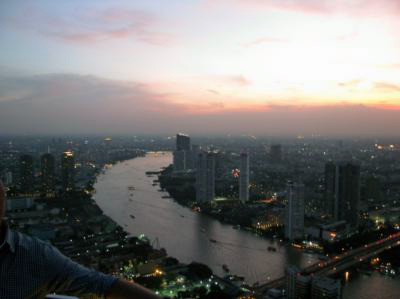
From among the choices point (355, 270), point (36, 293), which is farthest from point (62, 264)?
point (355, 270)

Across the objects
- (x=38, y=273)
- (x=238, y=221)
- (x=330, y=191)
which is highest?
(x=38, y=273)

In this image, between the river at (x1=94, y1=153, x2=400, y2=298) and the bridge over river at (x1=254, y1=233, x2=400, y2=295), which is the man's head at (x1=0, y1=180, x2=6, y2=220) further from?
the river at (x1=94, y1=153, x2=400, y2=298)

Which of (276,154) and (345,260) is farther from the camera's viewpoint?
(276,154)

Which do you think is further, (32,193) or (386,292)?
(32,193)

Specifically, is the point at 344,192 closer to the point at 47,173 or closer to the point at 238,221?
the point at 238,221

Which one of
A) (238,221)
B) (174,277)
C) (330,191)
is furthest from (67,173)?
(174,277)

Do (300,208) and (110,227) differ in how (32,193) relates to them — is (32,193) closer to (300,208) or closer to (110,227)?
(110,227)

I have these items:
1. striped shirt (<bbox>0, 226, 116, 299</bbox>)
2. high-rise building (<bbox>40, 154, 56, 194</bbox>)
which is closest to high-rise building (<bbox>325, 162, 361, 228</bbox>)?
high-rise building (<bbox>40, 154, 56, 194</bbox>)

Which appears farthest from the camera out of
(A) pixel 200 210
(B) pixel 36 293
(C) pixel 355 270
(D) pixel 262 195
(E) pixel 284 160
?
(E) pixel 284 160

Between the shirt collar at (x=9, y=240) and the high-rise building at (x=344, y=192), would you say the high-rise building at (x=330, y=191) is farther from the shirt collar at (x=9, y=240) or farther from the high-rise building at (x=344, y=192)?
the shirt collar at (x=9, y=240)
